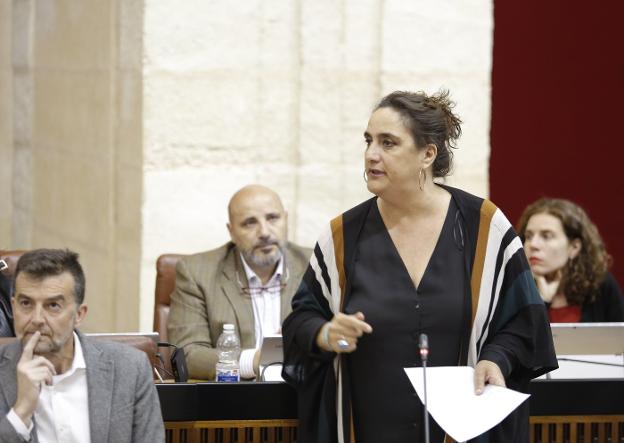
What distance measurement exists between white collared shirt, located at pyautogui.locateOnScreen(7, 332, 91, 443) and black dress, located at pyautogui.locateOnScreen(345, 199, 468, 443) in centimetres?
71

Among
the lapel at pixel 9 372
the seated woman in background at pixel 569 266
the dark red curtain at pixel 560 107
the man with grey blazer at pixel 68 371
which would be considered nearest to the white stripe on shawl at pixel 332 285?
the man with grey blazer at pixel 68 371

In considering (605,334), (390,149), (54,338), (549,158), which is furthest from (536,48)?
(54,338)

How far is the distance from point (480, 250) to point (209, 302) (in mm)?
1731

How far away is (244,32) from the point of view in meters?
5.46

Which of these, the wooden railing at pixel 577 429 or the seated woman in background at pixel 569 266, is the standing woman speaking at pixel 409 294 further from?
the seated woman in background at pixel 569 266

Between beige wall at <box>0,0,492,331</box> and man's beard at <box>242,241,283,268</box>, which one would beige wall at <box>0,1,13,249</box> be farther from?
man's beard at <box>242,241,283,268</box>

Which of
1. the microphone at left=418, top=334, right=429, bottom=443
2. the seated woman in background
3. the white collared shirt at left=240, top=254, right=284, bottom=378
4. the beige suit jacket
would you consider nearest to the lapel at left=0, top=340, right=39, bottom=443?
the microphone at left=418, top=334, right=429, bottom=443

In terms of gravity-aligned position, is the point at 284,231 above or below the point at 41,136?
below

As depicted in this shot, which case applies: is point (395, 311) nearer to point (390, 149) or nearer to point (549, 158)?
point (390, 149)

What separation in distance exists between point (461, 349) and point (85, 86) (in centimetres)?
327

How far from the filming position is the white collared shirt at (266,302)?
485 cm

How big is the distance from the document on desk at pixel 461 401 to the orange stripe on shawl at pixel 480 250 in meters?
0.17

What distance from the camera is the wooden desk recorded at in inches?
141

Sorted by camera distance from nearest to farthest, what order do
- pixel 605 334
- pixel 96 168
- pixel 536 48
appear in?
pixel 605 334, pixel 96 168, pixel 536 48
